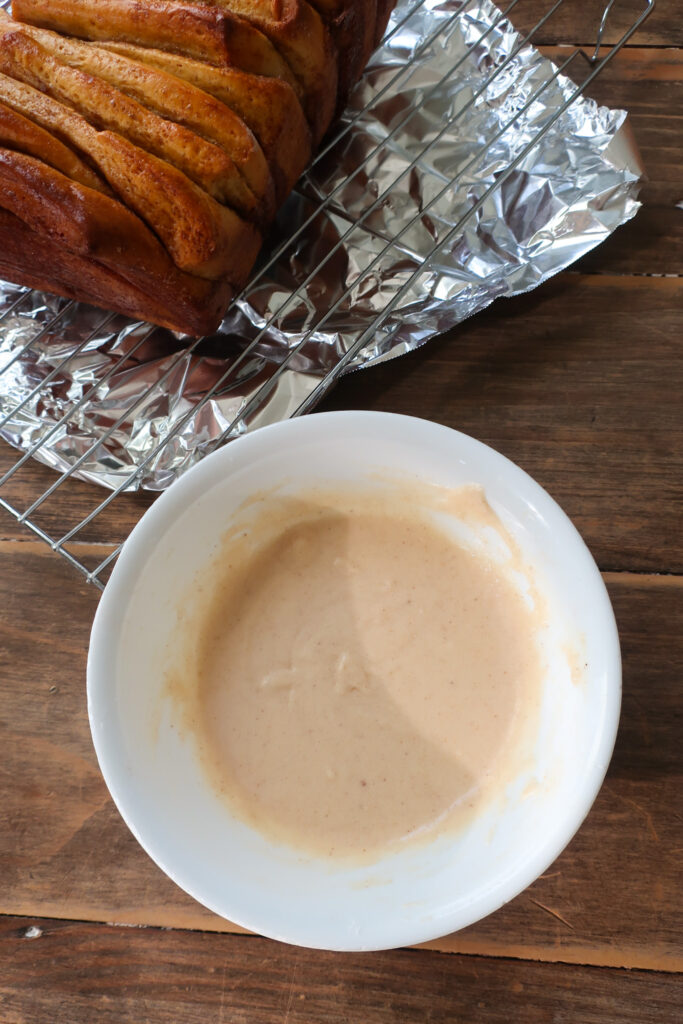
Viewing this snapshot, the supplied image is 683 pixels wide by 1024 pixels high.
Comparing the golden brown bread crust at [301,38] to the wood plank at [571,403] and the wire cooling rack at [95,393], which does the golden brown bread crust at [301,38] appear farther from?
the wood plank at [571,403]

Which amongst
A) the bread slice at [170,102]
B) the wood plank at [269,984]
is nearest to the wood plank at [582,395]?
the bread slice at [170,102]

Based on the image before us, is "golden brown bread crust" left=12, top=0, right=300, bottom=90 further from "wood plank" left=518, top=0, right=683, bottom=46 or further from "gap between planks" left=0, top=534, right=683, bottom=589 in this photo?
"gap between planks" left=0, top=534, right=683, bottom=589

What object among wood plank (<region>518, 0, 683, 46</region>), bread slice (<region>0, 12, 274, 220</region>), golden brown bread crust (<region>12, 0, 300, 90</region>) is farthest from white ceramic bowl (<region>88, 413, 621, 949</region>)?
wood plank (<region>518, 0, 683, 46</region>)

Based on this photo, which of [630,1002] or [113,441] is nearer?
[630,1002]

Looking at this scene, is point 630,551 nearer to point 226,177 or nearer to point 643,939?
point 643,939

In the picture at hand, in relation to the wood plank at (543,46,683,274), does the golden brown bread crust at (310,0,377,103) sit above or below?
above

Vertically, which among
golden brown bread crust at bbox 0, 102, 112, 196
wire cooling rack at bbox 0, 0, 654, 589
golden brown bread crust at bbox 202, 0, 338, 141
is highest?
golden brown bread crust at bbox 0, 102, 112, 196

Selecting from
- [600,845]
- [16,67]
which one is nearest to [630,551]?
[600,845]

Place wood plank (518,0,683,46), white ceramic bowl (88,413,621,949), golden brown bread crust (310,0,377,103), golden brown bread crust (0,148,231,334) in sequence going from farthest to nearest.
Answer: wood plank (518,0,683,46) < golden brown bread crust (310,0,377,103) < golden brown bread crust (0,148,231,334) < white ceramic bowl (88,413,621,949)
